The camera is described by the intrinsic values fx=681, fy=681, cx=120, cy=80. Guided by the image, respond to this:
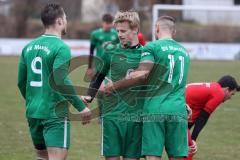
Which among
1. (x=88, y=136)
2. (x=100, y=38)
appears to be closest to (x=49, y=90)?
(x=88, y=136)

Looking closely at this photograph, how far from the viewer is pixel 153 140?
264 inches

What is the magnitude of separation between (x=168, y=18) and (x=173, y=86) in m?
0.70

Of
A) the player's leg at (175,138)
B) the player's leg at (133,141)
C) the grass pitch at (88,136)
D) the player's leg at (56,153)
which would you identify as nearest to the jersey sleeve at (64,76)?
the player's leg at (56,153)

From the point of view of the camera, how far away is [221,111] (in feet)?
52.3

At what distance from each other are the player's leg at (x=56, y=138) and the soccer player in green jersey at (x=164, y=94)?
0.66 meters

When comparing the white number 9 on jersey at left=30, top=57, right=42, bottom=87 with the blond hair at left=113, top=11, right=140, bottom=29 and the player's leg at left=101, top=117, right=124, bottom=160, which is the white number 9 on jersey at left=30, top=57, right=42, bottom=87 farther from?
the blond hair at left=113, top=11, right=140, bottom=29

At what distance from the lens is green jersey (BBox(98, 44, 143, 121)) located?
272 inches

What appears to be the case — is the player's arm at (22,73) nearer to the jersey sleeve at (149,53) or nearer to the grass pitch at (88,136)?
the jersey sleeve at (149,53)

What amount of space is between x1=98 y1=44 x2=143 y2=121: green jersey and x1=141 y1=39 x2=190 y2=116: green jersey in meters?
0.19

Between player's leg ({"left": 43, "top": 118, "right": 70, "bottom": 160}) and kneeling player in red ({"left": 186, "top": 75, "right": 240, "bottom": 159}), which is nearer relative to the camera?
player's leg ({"left": 43, "top": 118, "right": 70, "bottom": 160})

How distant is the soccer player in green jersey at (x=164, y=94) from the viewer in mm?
6672

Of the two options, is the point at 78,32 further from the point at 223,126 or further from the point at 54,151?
the point at 54,151

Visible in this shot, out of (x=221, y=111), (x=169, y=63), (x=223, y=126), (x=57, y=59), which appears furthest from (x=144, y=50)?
(x=221, y=111)

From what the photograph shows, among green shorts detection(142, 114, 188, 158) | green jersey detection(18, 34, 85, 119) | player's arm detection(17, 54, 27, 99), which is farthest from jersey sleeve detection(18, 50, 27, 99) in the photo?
green shorts detection(142, 114, 188, 158)
